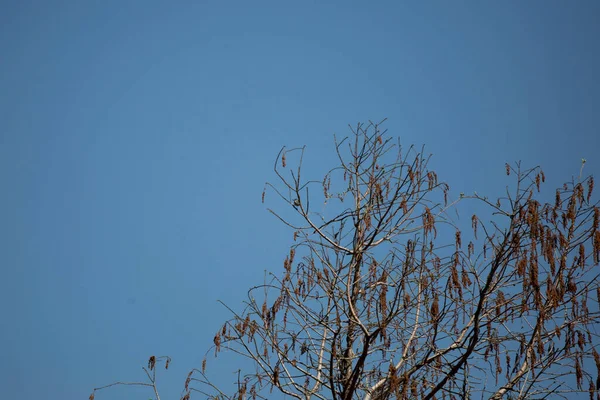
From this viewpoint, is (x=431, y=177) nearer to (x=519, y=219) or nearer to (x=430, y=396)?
(x=519, y=219)

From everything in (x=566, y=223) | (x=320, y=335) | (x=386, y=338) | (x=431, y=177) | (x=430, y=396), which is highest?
(x=431, y=177)

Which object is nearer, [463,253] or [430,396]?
[430,396]

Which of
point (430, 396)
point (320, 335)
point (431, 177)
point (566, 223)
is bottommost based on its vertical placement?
point (430, 396)

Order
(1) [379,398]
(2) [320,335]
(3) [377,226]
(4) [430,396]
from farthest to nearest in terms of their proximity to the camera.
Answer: (2) [320,335], (3) [377,226], (1) [379,398], (4) [430,396]

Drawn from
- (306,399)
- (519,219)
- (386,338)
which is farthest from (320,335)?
(519,219)

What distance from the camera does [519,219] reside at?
10.6 ft

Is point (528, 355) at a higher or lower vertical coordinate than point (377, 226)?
lower

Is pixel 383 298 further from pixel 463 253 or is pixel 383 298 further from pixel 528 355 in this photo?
pixel 528 355

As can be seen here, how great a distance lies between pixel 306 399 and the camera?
3.76 meters

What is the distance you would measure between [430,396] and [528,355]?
87 centimetres

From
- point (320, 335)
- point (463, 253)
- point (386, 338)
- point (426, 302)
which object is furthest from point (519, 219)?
point (320, 335)

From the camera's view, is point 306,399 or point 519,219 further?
point 306,399

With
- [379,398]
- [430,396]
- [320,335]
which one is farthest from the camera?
[320,335]

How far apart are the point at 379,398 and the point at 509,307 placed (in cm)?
83
